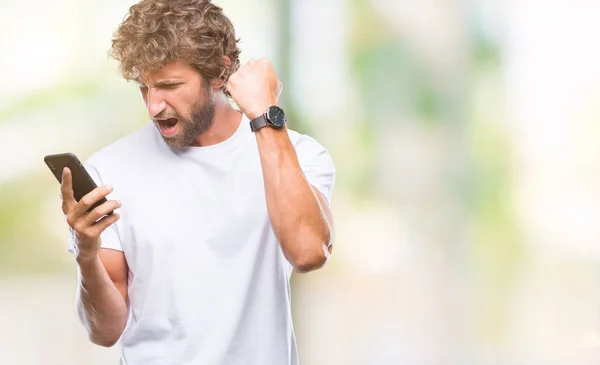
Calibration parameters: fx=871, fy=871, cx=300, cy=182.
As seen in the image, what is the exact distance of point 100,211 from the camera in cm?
146

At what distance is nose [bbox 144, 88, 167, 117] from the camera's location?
1.68 m

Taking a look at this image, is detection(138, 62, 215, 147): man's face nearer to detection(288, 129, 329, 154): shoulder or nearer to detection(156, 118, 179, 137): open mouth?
detection(156, 118, 179, 137): open mouth

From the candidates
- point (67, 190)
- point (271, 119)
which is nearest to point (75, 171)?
point (67, 190)

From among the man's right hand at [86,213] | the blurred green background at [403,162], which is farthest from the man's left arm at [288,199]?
the blurred green background at [403,162]

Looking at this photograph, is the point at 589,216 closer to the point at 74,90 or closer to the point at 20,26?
the point at 74,90

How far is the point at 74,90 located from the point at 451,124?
1.30 metres

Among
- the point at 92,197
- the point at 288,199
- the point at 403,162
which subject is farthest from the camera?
the point at 403,162

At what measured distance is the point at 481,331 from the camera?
3.06 metres

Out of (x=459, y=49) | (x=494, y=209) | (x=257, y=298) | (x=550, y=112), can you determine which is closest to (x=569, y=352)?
(x=494, y=209)

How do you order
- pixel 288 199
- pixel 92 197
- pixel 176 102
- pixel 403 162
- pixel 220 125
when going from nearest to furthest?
pixel 92 197
pixel 288 199
pixel 176 102
pixel 220 125
pixel 403 162

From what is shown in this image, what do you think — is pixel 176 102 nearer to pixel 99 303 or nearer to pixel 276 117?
pixel 276 117

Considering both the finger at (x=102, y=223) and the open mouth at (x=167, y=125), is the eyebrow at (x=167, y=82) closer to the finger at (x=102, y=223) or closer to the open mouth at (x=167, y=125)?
the open mouth at (x=167, y=125)

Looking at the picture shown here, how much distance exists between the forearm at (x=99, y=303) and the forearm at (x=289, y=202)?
1.09 ft

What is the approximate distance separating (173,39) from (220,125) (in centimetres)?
20
